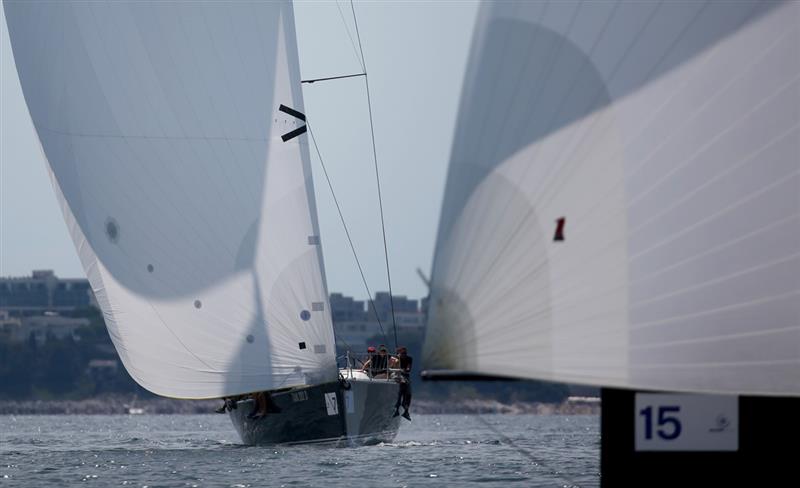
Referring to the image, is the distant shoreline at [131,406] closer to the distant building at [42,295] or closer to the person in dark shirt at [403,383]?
the distant building at [42,295]

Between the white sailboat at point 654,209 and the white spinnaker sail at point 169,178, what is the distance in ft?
44.0

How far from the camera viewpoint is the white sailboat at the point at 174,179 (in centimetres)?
1973

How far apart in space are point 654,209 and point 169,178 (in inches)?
549

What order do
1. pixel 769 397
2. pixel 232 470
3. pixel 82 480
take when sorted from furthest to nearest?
pixel 232 470, pixel 82 480, pixel 769 397

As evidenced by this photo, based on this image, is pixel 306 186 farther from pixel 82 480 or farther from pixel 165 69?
pixel 82 480

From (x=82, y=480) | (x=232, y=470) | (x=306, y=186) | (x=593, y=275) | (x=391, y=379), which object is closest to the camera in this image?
(x=593, y=275)

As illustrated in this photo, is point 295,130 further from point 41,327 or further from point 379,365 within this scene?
point 41,327

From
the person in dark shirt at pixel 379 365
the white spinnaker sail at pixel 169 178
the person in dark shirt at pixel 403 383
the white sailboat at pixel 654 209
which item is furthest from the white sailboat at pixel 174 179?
the white sailboat at pixel 654 209

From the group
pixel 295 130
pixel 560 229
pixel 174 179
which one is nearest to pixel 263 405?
pixel 174 179

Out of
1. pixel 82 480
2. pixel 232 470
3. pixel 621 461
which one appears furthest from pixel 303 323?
pixel 621 461

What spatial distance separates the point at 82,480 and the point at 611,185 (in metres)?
11.0

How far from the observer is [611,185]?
669 cm

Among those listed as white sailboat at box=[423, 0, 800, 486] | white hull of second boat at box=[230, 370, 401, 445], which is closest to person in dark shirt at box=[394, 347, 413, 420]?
white hull of second boat at box=[230, 370, 401, 445]

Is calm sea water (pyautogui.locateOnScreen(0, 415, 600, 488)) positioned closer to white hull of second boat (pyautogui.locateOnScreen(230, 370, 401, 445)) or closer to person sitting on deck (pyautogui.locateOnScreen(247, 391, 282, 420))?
white hull of second boat (pyautogui.locateOnScreen(230, 370, 401, 445))
